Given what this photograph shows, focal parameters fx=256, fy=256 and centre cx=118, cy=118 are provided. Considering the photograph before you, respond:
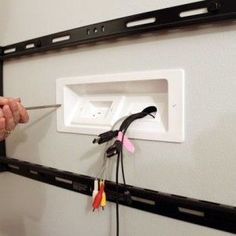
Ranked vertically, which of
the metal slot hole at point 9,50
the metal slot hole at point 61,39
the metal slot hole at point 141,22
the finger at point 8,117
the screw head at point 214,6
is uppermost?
the metal slot hole at point 9,50

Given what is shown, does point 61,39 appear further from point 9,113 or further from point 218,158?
point 218,158

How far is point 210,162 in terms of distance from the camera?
1.57 ft

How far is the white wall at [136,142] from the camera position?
465 millimetres

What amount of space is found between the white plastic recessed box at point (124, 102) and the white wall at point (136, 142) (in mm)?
19

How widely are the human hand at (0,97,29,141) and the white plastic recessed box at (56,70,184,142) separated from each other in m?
0.12

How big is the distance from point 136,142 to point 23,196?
0.52 m

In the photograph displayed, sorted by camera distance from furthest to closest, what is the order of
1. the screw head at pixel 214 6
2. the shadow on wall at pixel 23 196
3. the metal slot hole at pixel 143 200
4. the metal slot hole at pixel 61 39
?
the shadow on wall at pixel 23 196 < the metal slot hole at pixel 61 39 < the metal slot hole at pixel 143 200 < the screw head at pixel 214 6

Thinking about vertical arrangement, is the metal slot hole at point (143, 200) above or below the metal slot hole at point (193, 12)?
below

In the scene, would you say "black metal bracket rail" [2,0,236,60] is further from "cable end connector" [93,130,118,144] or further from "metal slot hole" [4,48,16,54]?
"cable end connector" [93,130,118,144]

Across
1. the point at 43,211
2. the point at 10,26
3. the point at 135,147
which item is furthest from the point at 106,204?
the point at 10,26

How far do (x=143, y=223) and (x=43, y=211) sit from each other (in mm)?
376

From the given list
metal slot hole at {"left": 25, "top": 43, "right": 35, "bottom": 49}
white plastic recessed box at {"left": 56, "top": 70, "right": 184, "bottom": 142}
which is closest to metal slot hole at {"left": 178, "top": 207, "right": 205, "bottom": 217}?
white plastic recessed box at {"left": 56, "top": 70, "right": 184, "bottom": 142}

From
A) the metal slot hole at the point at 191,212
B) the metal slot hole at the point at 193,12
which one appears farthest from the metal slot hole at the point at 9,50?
the metal slot hole at the point at 191,212

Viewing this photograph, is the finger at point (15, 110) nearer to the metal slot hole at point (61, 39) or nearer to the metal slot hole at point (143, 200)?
the metal slot hole at point (61, 39)
